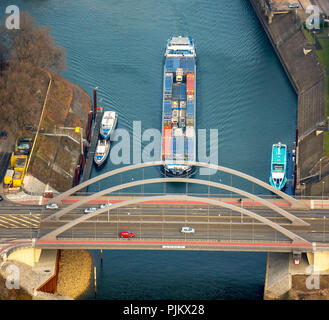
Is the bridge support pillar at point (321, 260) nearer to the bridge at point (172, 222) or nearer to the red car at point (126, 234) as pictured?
the bridge at point (172, 222)

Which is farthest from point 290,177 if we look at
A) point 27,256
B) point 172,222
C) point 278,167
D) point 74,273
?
point 27,256

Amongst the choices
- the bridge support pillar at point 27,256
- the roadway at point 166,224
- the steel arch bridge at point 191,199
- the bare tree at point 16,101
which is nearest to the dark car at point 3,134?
the bare tree at point 16,101

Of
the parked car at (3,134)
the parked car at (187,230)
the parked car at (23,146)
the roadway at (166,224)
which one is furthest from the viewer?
the parked car at (3,134)

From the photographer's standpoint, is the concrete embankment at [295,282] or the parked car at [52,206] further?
the parked car at [52,206]

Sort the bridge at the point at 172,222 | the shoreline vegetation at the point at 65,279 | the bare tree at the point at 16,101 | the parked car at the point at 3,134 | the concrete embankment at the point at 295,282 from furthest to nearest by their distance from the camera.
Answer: the parked car at the point at 3,134 < the bare tree at the point at 16,101 < the bridge at the point at 172,222 < the concrete embankment at the point at 295,282 < the shoreline vegetation at the point at 65,279

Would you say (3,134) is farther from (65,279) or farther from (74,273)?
(65,279)

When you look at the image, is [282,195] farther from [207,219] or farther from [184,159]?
[184,159]

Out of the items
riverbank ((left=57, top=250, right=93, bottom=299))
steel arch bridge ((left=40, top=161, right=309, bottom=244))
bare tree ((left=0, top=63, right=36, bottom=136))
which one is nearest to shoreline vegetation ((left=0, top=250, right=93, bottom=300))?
riverbank ((left=57, top=250, right=93, bottom=299))

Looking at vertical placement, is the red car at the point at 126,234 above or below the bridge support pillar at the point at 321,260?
above
